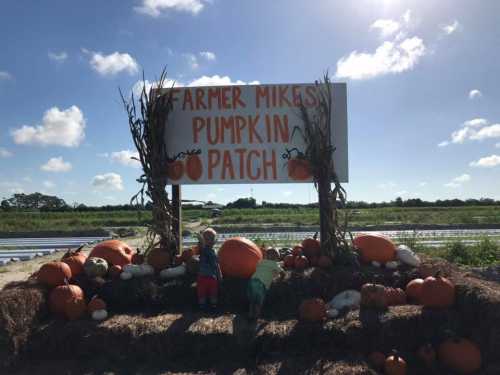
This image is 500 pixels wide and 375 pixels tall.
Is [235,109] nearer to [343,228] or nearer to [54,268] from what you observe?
[343,228]

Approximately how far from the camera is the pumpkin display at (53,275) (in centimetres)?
542

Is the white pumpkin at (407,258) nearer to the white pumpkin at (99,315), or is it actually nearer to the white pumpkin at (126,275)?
the white pumpkin at (126,275)

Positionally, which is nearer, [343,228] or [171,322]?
[171,322]

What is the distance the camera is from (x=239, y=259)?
5.77m

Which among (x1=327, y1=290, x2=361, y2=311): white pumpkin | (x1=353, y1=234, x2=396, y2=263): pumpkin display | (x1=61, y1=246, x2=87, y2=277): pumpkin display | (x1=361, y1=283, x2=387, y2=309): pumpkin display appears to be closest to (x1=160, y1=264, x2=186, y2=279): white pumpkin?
(x1=61, y1=246, x2=87, y2=277): pumpkin display

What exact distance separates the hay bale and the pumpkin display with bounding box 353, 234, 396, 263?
15.2ft

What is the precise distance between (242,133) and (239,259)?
2316 millimetres

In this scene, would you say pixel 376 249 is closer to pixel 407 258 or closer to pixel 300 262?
pixel 407 258

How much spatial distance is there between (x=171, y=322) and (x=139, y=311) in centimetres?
91

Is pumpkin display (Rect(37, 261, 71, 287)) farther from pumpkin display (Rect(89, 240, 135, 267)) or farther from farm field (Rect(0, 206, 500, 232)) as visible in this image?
farm field (Rect(0, 206, 500, 232))

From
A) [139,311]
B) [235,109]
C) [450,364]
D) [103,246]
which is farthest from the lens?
[235,109]

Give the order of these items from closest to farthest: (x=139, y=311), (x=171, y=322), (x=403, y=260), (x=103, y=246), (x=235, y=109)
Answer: (x=171, y=322) < (x=139, y=311) < (x=403, y=260) < (x=103, y=246) < (x=235, y=109)

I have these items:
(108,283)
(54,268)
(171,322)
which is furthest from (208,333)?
(54,268)

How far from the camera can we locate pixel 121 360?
14.5 ft
